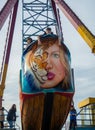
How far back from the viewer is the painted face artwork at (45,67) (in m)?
12.7

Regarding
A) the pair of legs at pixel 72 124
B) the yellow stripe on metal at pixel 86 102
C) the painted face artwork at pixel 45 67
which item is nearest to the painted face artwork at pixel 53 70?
the painted face artwork at pixel 45 67

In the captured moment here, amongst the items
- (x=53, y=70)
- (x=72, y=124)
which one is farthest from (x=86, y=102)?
(x=53, y=70)

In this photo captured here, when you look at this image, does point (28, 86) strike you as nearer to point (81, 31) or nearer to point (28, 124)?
point (28, 124)

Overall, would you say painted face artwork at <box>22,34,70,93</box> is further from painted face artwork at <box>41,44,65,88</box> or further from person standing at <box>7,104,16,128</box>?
person standing at <box>7,104,16,128</box>

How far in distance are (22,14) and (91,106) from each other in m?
12.3

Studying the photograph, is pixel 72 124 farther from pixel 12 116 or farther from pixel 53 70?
pixel 53 70

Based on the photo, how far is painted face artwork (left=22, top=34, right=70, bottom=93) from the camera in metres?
12.7

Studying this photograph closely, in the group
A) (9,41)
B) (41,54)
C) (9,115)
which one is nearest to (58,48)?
(41,54)

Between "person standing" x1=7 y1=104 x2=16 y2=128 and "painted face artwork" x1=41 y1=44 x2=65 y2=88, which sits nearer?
"painted face artwork" x1=41 y1=44 x2=65 y2=88

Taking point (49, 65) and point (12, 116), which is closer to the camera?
point (49, 65)

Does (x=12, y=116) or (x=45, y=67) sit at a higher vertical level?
(x=45, y=67)

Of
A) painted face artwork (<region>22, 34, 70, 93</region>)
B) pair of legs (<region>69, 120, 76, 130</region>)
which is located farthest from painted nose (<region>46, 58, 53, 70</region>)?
pair of legs (<region>69, 120, 76, 130</region>)

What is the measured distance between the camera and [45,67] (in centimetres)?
1273

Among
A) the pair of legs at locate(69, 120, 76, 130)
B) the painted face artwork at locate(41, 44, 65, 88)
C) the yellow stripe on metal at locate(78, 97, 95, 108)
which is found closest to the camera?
the painted face artwork at locate(41, 44, 65, 88)
